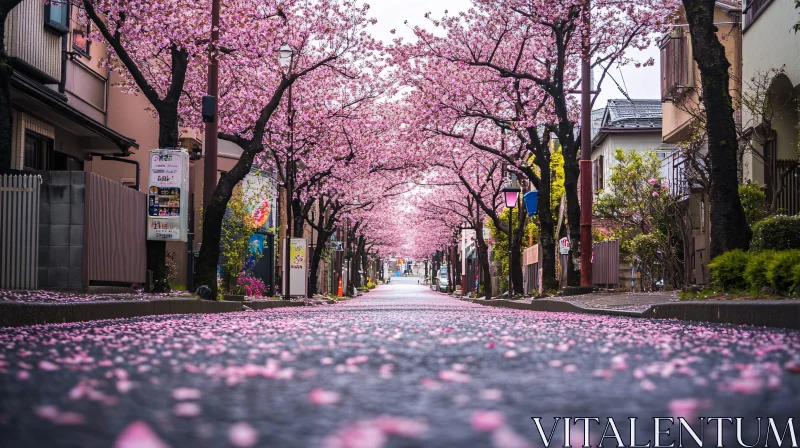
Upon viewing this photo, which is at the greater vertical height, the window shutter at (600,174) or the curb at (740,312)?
the window shutter at (600,174)

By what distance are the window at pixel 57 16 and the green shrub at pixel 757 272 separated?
47.5 feet

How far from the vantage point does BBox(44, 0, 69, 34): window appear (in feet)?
57.8

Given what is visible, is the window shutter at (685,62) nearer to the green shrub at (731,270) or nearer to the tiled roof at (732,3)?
the tiled roof at (732,3)

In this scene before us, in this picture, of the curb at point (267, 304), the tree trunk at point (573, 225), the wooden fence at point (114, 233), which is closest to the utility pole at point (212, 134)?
the wooden fence at point (114, 233)

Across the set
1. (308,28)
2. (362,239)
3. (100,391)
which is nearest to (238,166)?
(308,28)

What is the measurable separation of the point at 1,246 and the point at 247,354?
924 centimetres

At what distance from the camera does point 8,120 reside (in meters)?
11.3

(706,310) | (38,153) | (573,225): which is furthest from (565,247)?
(38,153)

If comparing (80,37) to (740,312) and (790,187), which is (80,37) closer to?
(790,187)

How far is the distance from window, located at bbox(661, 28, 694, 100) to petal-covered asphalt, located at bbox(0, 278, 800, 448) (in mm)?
20073

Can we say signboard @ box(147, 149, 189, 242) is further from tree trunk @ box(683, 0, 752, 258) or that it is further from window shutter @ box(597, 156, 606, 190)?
window shutter @ box(597, 156, 606, 190)

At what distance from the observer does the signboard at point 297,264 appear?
2947cm

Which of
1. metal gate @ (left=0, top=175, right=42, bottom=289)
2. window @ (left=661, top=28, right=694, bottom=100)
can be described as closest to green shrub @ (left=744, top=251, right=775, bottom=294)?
metal gate @ (left=0, top=175, right=42, bottom=289)

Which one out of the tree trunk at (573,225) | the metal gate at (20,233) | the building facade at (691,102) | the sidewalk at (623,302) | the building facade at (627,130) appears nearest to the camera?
the metal gate at (20,233)
